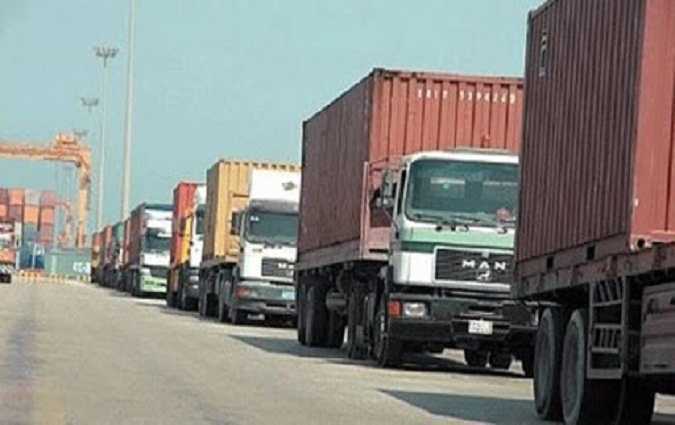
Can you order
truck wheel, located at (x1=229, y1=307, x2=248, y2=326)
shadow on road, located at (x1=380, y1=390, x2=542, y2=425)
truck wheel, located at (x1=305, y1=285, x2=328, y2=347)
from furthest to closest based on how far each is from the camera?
truck wheel, located at (x1=229, y1=307, x2=248, y2=326) < truck wheel, located at (x1=305, y1=285, x2=328, y2=347) < shadow on road, located at (x1=380, y1=390, x2=542, y2=425)

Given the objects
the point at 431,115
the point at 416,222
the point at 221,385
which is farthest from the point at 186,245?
the point at 221,385

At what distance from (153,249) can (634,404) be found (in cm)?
5313

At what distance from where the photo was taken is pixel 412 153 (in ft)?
87.6

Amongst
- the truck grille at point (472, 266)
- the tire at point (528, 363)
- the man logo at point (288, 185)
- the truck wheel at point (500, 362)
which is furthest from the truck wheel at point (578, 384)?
the man logo at point (288, 185)

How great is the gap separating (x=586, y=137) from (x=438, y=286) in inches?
321

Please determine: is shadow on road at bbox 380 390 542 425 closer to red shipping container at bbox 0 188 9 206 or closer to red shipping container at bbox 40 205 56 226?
red shipping container at bbox 0 188 9 206

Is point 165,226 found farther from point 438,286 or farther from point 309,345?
point 438,286

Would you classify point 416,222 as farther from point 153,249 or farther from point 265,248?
point 153,249

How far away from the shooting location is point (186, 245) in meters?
57.0

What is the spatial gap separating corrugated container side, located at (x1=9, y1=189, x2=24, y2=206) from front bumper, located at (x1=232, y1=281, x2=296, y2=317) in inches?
5129

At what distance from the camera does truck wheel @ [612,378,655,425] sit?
16359 mm

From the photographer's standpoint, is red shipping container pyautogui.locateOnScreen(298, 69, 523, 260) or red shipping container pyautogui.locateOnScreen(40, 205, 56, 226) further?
red shipping container pyautogui.locateOnScreen(40, 205, 56, 226)

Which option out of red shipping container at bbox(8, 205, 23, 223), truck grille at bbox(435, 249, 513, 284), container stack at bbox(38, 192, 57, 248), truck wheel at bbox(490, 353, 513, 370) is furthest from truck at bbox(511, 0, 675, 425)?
red shipping container at bbox(8, 205, 23, 223)

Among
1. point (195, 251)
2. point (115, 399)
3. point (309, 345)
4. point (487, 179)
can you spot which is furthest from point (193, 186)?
point (115, 399)
